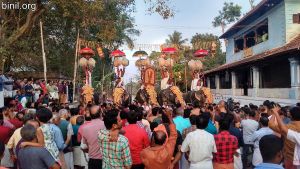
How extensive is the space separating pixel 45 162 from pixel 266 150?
8.45 feet

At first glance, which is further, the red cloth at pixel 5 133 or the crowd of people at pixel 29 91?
the crowd of people at pixel 29 91

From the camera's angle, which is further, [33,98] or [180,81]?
[180,81]

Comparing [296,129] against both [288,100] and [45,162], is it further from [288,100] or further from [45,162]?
[288,100]

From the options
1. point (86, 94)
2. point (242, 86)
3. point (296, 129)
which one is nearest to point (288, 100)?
point (86, 94)

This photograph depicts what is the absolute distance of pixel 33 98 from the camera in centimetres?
1941

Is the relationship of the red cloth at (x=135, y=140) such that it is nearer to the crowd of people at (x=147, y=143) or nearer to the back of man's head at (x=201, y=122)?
the crowd of people at (x=147, y=143)

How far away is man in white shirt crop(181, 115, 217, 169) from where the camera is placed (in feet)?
19.0

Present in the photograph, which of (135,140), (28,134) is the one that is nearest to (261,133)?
(135,140)

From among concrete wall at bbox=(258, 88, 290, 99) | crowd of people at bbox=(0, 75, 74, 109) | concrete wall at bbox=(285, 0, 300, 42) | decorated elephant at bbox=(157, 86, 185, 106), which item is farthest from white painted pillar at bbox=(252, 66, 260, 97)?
crowd of people at bbox=(0, 75, 74, 109)

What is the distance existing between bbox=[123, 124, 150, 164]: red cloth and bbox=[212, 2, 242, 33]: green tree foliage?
160 ft

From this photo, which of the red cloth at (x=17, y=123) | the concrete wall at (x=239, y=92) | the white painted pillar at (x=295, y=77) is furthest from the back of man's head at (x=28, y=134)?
the concrete wall at (x=239, y=92)

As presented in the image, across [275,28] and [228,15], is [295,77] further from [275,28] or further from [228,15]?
[228,15]

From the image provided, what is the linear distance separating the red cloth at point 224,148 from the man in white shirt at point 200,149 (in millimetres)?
140

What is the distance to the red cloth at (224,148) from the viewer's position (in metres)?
6.02
